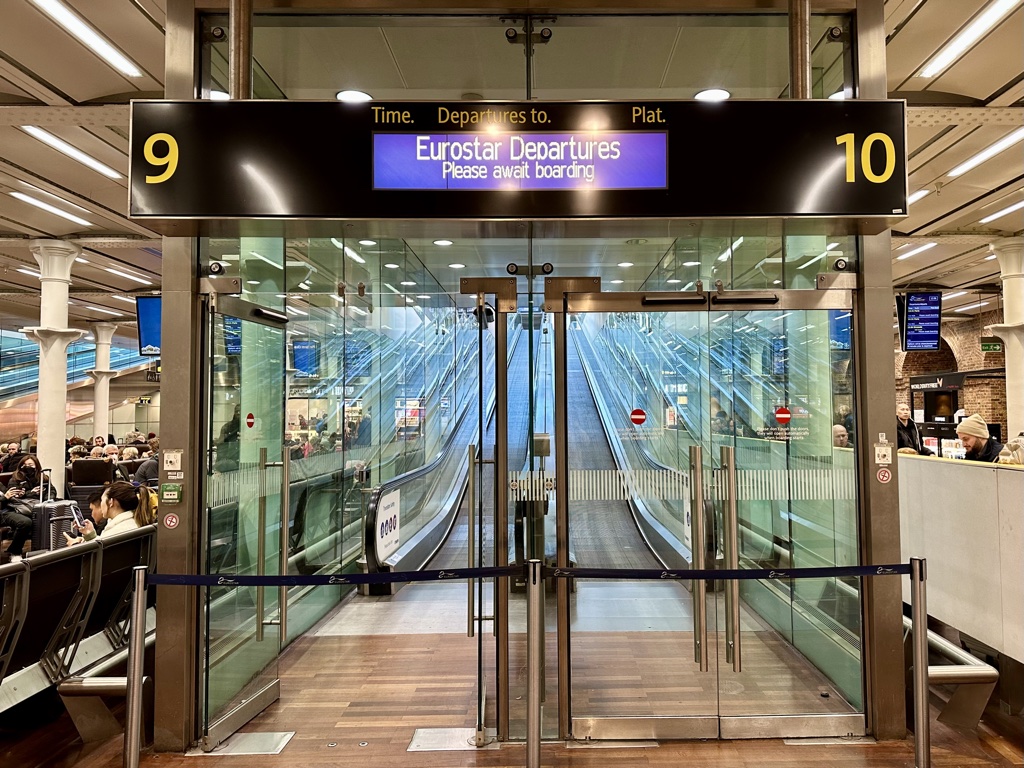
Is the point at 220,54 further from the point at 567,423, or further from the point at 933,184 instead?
the point at 933,184

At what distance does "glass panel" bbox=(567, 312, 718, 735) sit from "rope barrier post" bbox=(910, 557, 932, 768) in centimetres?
94

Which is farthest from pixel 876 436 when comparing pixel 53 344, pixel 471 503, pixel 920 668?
pixel 53 344

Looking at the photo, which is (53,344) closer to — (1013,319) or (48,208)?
(48,208)

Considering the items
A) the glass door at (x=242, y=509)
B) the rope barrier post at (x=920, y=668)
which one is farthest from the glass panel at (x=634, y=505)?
the glass door at (x=242, y=509)

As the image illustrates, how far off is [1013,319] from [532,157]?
1240cm

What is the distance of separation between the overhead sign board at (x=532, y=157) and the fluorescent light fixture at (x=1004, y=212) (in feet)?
28.2

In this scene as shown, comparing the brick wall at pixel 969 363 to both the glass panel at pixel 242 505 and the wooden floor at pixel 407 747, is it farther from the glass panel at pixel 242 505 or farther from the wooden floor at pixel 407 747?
the glass panel at pixel 242 505

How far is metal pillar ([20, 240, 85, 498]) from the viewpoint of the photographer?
10828 mm

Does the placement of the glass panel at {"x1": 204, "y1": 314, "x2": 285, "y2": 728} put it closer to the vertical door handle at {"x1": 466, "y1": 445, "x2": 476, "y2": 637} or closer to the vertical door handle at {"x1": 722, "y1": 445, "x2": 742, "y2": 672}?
the vertical door handle at {"x1": 466, "y1": 445, "x2": 476, "y2": 637}

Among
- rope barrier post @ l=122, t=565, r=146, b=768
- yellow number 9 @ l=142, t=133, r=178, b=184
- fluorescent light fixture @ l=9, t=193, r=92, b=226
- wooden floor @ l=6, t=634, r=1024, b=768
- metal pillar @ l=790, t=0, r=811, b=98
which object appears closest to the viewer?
yellow number 9 @ l=142, t=133, r=178, b=184

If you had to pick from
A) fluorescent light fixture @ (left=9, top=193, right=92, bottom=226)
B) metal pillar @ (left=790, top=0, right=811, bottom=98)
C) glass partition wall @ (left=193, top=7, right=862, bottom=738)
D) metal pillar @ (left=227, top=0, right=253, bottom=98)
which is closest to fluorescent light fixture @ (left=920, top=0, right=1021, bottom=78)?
glass partition wall @ (left=193, top=7, right=862, bottom=738)

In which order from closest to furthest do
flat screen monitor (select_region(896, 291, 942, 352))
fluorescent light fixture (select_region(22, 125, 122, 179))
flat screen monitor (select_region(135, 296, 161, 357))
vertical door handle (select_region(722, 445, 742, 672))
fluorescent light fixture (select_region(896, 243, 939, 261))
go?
vertical door handle (select_region(722, 445, 742, 672)), fluorescent light fixture (select_region(22, 125, 122, 179)), flat screen monitor (select_region(135, 296, 161, 357)), fluorescent light fixture (select_region(896, 243, 939, 261)), flat screen monitor (select_region(896, 291, 942, 352))

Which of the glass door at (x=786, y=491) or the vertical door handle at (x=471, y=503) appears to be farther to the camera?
the glass door at (x=786, y=491)

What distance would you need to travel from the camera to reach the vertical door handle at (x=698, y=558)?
344cm
